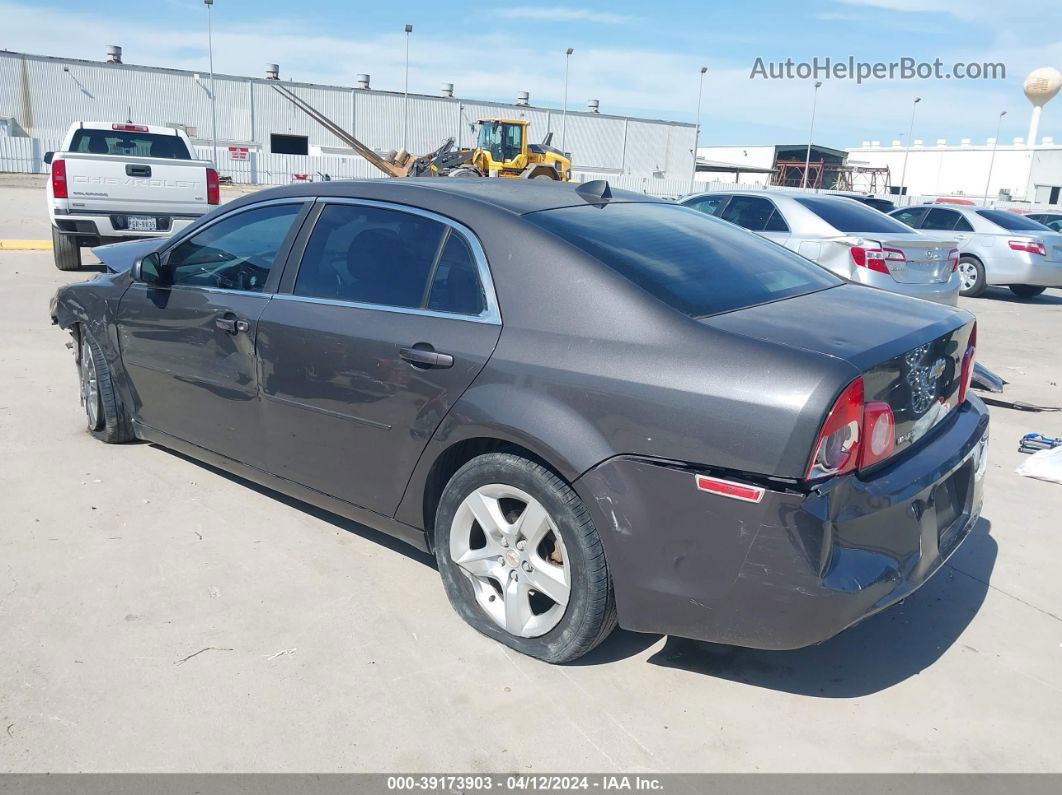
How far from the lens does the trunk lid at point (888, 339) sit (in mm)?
2562

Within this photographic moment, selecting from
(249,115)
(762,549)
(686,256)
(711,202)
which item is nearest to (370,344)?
(686,256)

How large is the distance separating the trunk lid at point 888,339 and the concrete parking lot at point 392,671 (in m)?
0.90

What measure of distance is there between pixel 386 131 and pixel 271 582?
54952 millimetres

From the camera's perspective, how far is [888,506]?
2547mm

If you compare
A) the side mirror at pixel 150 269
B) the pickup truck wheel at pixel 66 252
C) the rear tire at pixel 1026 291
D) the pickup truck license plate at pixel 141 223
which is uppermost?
the side mirror at pixel 150 269

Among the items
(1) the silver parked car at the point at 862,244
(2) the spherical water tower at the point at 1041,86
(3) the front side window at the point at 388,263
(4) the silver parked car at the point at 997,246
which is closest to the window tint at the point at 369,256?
(3) the front side window at the point at 388,263

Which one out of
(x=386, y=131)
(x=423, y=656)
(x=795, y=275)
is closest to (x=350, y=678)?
(x=423, y=656)

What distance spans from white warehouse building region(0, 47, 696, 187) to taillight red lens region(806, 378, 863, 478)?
4247 centimetres

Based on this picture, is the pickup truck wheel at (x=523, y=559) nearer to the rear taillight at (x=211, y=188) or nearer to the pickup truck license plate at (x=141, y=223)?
the pickup truck license plate at (x=141, y=223)

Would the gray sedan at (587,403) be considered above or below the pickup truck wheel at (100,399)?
above

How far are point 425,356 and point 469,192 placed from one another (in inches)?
29.0

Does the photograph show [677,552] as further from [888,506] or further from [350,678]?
[350,678]

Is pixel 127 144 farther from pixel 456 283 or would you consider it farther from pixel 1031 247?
pixel 1031 247

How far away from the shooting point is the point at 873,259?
26.9ft
